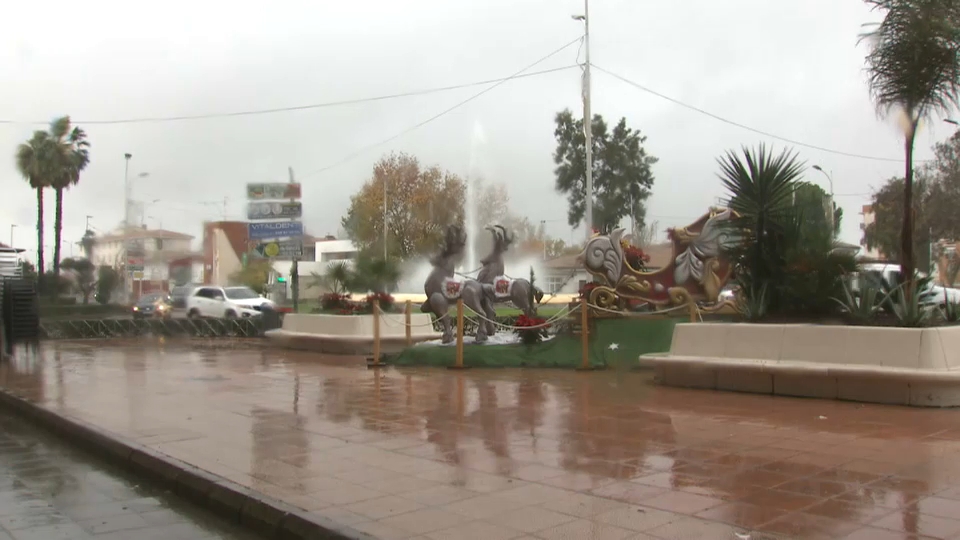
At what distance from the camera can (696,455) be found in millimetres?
6801

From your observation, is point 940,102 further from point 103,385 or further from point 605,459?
point 103,385

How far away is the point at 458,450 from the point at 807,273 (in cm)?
534

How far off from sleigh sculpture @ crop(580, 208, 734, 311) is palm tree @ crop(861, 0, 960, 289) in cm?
461

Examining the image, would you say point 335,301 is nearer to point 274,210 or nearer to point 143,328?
point 274,210

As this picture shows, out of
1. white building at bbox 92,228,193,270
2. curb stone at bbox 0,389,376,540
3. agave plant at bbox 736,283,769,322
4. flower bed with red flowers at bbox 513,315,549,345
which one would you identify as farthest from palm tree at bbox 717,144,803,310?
white building at bbox 92,228,193,270

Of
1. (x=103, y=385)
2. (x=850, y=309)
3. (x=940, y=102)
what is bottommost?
(x=103, y=385)

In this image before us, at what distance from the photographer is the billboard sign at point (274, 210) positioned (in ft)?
67.6

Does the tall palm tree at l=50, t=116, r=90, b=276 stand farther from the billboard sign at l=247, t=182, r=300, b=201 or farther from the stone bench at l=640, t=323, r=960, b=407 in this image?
the stone bench at l=640, t=323, r=960, b=407

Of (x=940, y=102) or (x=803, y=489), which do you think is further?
(x=940, y=102)

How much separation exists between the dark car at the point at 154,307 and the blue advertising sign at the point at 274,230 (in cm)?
1273

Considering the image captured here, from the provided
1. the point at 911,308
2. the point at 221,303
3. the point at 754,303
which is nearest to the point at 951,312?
the point at 911,308

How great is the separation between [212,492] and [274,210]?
50.1 ft

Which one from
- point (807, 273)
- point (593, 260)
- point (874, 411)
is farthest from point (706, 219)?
point (874, 411)

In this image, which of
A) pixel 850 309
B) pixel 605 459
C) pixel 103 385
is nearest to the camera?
pixel 605 459
